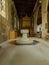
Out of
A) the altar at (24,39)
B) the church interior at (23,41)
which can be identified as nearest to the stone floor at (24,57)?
the church interior at (23,41)

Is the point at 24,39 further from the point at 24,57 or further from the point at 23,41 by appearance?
the point at 24,57

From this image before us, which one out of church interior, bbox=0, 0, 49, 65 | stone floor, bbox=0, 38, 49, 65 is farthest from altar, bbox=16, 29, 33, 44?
stone floor, bbox=0, 38, 49, 65

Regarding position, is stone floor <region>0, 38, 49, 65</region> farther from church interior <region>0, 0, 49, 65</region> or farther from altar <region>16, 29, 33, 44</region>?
altar <region>16, 29, 33, 44</region>

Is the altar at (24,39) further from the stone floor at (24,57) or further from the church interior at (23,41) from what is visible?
the stone floor at (24,57)

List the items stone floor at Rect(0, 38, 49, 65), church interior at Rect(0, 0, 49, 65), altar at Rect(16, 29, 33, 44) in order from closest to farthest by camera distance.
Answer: stone floor at Rect(0, 38, 49, 65) < church interior at Rect(0, 0, 49, 65) < altar at Rect(16, 29, 33, 44)

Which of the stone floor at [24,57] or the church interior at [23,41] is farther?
the church interior at [23,41]

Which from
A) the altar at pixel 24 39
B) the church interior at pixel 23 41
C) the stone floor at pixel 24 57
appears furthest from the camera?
the altar at pixel 24 39

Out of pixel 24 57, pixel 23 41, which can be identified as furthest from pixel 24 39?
pixel 24 57

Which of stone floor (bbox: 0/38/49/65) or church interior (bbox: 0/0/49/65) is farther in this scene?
church interior (bbox: 0/0/49/65)

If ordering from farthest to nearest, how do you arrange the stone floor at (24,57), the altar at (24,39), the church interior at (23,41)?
the altar at (24,39), the church interior at (23,41), the stone floor at (24,57)

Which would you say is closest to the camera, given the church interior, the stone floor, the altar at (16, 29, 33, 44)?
the stone floor

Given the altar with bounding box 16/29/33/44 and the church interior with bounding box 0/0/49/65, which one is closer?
the church interior with bounding box 0/0/49/65

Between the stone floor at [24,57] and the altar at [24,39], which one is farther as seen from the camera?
the altar at [24,39]

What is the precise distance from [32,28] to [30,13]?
402 centimetres
